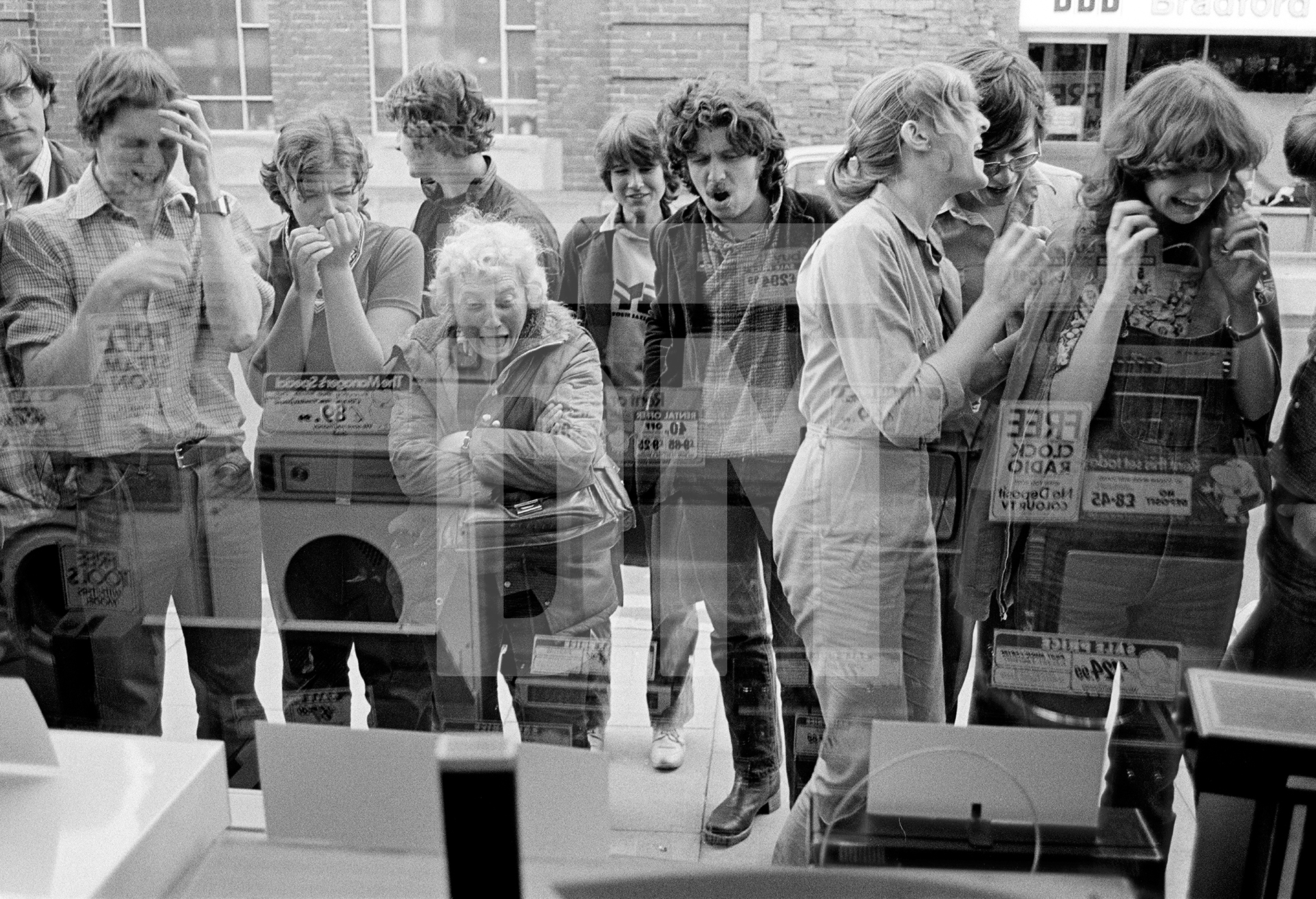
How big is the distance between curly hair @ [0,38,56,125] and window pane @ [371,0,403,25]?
55 centimetres

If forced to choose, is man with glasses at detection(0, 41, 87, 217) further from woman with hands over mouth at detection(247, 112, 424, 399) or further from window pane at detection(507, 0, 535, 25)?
window pane at detection(507, 0, 535, 25)

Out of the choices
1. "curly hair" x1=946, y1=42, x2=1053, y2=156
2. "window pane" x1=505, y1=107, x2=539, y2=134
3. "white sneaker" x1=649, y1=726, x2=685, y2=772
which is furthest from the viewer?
"white sneaker" x1=649, y1=726, x2=685, y2=772

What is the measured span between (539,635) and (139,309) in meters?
0.82

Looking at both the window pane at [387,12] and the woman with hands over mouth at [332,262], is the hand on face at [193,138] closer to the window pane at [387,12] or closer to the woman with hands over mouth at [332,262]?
the woman with hands over mouth at [332,262]

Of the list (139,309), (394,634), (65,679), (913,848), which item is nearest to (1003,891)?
(913,848)

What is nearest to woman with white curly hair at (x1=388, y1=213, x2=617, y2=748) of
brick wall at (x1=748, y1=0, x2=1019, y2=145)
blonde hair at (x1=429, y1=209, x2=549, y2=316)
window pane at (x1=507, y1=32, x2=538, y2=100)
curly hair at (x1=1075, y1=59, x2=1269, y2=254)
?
blonde hair at (x1=429, y1=209, x2=549, y2=316)

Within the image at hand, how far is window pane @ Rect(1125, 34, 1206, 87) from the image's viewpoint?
1.47 m

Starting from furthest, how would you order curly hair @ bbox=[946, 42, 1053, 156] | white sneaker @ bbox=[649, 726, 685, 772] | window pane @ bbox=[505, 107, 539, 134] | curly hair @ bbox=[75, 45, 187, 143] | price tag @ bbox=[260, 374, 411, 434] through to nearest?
white sneaker @ bbox=[649, 726, 685, 772], window pane @ bbox=[505, 107, 539, 134], price tag @ bbox=[260, 374, 411, 434], curly hair @ bbox=[75, 45, 187, 143], curly hair @ bbox=[946, 42, 1053, 156]

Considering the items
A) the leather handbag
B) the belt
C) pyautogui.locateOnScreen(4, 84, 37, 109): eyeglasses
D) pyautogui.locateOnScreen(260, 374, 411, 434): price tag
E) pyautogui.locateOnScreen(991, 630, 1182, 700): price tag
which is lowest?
pyautogui.locateOnScreen(991, 630, 1182, 700): price tag

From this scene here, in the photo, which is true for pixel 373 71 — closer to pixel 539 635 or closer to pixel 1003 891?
pixel 539 635

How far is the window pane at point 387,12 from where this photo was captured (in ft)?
6.02

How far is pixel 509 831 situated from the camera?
15.7 inches

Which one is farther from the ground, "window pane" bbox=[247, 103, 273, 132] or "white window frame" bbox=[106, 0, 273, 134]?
"white window frame" bbox=[106, 0, 273, 134]

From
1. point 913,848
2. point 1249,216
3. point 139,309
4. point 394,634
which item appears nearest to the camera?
point 913,848
